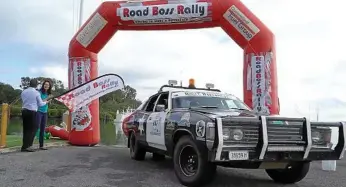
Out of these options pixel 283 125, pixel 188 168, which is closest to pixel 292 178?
pixel 283 125

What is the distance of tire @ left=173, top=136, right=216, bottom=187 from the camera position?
5.59m

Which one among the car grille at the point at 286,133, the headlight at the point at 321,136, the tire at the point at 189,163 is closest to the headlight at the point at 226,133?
the tire at the point at 189,163

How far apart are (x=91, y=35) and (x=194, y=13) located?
3.21m

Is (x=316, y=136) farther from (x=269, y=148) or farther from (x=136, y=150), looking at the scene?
(x=136, y=150)

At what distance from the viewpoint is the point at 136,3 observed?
11273 mm

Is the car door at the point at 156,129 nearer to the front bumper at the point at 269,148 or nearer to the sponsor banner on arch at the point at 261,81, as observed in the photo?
the front bumper at the point at 269,148

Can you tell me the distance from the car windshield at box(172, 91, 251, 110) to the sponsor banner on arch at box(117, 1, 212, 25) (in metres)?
3.61

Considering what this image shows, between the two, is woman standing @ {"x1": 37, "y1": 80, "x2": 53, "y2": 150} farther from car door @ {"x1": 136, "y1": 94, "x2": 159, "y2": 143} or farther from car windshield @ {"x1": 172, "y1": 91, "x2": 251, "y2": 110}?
car windshield @ {"x1": 172, "y1": 91, "x2": 251, "y2": 110}

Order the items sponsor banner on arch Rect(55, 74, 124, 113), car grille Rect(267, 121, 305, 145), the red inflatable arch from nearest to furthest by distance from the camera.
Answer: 1. car grille Rect(267, 121, 305, 145)
2. the red inflatable arch
3. sponsor banner on arch Rect(55, 74, 124, 113)

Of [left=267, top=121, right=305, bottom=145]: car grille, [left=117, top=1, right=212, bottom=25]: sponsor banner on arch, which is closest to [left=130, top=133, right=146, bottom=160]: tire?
[left=117, top=1, right=212, bottom=25]: sponsor banner on arch

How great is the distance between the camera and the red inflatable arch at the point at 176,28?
1025 centimetres

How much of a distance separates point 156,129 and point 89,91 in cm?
417

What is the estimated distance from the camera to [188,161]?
240 inches

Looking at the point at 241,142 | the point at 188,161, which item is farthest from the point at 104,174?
→ the point at 241,142
